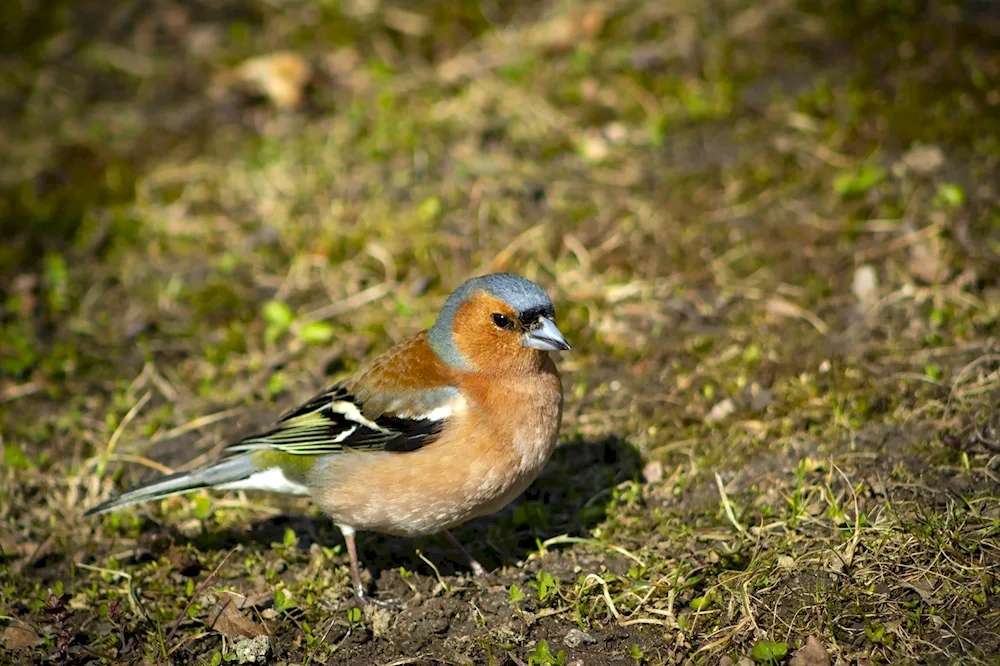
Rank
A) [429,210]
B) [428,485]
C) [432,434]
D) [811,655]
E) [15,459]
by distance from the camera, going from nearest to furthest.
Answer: [811,655]
[428,485]
[432,434]
[15,459]
[429,210]

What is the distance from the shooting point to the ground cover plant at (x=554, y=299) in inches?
161

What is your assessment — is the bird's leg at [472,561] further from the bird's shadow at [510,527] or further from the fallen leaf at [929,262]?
the fallen leaf at [929,262]

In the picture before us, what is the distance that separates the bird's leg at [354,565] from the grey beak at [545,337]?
1.19 meters

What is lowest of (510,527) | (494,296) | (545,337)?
(510,527)

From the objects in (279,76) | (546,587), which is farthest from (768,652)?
(279,76)

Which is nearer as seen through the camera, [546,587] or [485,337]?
[546,587]

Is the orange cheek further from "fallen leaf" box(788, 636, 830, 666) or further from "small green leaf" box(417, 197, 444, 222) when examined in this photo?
→ "small green leaf" box(417, 197, 444, 222)

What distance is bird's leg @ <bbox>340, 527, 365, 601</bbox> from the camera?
434 centimetres

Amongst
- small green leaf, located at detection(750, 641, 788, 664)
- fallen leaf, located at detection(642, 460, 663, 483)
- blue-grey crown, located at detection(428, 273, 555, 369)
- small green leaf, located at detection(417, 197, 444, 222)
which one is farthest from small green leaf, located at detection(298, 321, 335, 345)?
small green leaf, located at detection(750, 641, 788, 664)

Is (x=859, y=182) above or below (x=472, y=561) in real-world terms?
above

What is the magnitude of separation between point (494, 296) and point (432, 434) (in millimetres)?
659

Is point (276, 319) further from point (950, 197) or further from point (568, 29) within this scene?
point (950, 197)

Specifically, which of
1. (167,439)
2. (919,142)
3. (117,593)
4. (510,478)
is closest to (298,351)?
(167,439)

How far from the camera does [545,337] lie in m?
4.21
